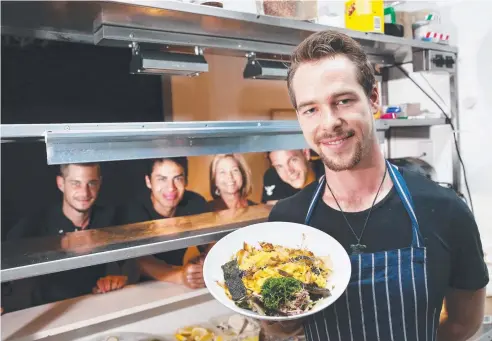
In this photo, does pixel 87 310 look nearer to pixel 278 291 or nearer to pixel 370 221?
pixel 278 291

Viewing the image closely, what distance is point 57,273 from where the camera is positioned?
1.84 metres

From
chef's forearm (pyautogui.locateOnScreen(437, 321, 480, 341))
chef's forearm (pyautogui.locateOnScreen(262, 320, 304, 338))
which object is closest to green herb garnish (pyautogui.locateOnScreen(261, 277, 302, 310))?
chef's forearm (pyautogui.locateOnScreen(262, 320, 304, 338))

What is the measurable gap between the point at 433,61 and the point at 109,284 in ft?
6.85

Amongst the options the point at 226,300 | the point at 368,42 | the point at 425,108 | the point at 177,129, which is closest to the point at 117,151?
the point at 177,129

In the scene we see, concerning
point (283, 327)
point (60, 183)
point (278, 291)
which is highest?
point (60, 183)

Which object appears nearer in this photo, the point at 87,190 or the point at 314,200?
the point at 314,200

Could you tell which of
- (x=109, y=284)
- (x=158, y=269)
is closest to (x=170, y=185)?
(x=158, y=269)

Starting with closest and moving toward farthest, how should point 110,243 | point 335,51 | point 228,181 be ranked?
point 335,51, point 110,243, point 228,181

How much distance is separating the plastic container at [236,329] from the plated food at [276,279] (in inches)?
24.3

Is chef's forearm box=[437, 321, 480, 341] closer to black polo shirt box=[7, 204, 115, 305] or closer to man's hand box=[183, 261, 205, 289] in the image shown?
man's hand box=[183, 261, 205, 289]

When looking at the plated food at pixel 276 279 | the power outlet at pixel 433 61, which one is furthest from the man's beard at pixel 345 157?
the power outlet at pixel 433 61

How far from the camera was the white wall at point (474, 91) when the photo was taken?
227cm

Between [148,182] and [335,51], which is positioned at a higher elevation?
[335,51]

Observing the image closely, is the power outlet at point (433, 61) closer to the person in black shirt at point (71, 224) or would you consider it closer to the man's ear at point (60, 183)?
the person in black shirt at point (71, 224)
